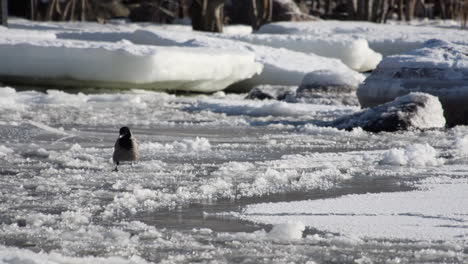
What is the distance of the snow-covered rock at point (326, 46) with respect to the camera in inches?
776

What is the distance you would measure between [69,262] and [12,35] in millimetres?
11519

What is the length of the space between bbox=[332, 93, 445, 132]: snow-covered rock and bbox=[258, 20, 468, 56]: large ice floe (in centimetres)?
1109

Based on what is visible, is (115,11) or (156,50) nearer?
(156,50)

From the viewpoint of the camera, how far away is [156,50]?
1414 centimetres

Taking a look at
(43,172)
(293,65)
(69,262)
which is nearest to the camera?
(69,262)

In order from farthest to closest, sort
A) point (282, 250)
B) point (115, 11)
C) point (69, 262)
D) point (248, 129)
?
point (115, 11) → point (248, 129) → point (282, 250) → point (69, 262)

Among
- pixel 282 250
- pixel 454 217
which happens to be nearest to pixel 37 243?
pixel 282 250

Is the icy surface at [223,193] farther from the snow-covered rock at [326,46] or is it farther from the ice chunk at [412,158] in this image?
the snow-covered rock at [326,46]

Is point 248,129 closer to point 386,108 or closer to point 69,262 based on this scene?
point 386,108

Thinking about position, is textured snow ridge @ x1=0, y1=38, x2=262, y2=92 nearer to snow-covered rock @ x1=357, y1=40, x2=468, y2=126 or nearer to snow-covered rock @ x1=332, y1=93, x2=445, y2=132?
snow-covered rock @ x1=357, y1=40, x2=468, y2=126

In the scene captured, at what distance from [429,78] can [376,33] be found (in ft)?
41.9

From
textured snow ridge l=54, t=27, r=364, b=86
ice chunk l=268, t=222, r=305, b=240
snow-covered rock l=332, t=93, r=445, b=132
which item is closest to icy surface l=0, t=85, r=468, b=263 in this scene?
ice chunk l=268, t=222, r=305, b=240

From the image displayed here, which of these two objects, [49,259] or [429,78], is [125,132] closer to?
[49,259]

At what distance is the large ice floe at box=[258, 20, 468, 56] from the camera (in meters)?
22.2
